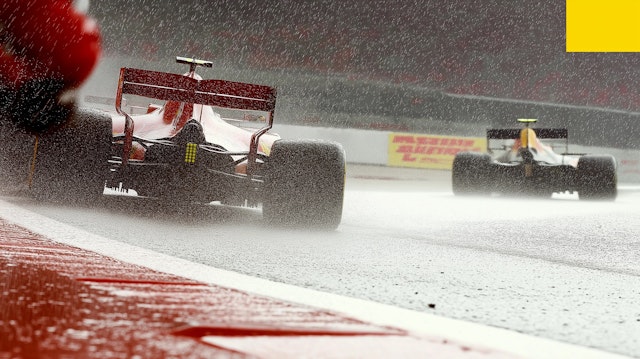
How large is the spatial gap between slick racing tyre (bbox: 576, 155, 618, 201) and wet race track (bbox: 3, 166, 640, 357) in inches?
139

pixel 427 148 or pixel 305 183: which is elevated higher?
pixel 427 148

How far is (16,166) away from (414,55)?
12049 millimetres

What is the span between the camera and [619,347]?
1.23m

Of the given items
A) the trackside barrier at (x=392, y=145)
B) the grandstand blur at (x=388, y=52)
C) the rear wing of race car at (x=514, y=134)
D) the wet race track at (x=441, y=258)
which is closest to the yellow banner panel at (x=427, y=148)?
the trackside barrier at (x=392, y=145)

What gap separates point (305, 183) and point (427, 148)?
17.5 meters

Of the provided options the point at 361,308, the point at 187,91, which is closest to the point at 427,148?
the point at 187,91

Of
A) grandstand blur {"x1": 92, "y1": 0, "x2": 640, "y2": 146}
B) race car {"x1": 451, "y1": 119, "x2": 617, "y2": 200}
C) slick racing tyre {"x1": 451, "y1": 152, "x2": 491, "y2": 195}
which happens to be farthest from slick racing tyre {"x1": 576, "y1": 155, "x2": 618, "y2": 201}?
grandstand blur {"x1": 92, "y1": 0, "x2": 640, "y2": 146}

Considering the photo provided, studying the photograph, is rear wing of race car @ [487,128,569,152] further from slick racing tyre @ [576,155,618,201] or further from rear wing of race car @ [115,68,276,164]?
rear wing of race car @ [115,68,276,164]

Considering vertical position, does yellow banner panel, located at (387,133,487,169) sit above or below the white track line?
above

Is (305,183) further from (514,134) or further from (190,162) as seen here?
(514,134)

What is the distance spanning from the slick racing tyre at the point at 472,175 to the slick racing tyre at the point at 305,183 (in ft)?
17.4

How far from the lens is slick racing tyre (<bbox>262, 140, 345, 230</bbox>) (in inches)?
132

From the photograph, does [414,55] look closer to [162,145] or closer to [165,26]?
[165,26]

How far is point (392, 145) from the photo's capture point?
1958cm
